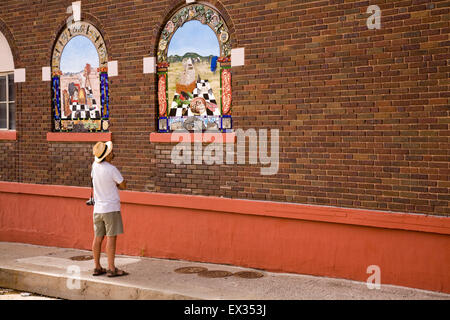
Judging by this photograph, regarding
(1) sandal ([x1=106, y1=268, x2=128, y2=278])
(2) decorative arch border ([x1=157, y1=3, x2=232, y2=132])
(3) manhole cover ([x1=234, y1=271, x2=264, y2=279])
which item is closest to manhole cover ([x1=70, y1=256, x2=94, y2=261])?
(1) sandal ([x1=106, y1=268, x2=128, y2=278])

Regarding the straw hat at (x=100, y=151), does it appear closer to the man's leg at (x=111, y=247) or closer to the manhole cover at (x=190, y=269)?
the man's leg at (x=111, y=247)

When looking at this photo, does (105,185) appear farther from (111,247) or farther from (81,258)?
(81,258)

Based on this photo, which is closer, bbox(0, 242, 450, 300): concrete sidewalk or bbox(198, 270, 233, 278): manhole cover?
bbox(0, 242, 450, 300): concrete sidewalk

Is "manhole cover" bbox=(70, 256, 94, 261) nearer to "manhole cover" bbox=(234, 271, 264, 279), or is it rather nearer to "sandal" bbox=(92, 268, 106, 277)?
"sandal" bbox=(92, 268, 106, 277)

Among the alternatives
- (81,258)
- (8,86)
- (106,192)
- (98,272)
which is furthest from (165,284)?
(8,86)

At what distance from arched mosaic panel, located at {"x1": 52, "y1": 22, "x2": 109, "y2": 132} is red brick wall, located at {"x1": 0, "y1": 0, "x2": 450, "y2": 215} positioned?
0.91 ft

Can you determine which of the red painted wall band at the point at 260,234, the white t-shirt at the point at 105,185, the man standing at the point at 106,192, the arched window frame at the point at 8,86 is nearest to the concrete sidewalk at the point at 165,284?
the red painted wall band at the point at 260,234

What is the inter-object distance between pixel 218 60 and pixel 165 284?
3.46m

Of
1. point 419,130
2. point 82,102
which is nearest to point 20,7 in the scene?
point 82,102

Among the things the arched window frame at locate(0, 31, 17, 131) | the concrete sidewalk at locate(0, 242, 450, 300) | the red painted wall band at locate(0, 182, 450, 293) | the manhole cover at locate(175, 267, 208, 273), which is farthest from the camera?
the arched window frame at locate(0, 31, 17, 131)

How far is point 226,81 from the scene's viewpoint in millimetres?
8445

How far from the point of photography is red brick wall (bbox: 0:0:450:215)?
260 inches

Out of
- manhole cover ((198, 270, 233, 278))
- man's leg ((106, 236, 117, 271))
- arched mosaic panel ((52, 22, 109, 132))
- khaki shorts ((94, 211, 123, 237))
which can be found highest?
arched mosaic panel ((52, 22, 109, 132))

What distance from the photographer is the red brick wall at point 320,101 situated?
21.7ft
